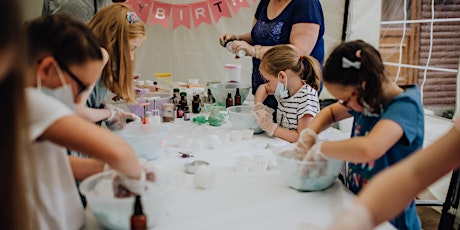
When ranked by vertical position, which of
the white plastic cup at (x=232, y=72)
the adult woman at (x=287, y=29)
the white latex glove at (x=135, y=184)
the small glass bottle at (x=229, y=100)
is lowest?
the small glass bottle at (x=229, y=100)

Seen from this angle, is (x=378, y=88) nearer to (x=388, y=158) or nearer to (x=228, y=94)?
(x=388, y=158)

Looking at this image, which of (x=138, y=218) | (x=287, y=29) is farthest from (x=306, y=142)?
(x=287, y=29)

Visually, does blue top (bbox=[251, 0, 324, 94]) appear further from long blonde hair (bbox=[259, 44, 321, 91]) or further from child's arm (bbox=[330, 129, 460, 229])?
child's arm (bbox=[330, 129, 460, 229])

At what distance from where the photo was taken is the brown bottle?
1.00 meters

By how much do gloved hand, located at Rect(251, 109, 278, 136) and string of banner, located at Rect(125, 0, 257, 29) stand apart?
1508mm

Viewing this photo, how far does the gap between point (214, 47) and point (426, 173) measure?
2.84 m

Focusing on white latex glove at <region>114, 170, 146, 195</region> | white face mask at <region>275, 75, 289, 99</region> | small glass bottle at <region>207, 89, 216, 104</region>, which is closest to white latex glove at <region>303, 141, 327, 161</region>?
white latex glove at <region>114, 170, 146, 195</region>

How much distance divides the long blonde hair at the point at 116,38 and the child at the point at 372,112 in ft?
2.90

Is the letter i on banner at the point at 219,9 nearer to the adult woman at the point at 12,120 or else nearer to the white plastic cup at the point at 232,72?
the white plastic cup at the point at 232,72

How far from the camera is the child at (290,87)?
1.99 metres

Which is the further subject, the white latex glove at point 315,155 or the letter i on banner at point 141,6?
the letter i on banner at point 141,6

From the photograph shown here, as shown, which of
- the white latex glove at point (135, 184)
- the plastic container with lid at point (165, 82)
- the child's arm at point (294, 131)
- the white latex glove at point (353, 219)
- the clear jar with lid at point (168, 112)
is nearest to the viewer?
the white latex glove at point (353, 219)

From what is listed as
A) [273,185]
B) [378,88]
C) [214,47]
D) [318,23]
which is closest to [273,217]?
[273,185]

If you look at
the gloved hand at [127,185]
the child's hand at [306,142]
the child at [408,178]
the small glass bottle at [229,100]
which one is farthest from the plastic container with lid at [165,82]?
the child at [408,178]
